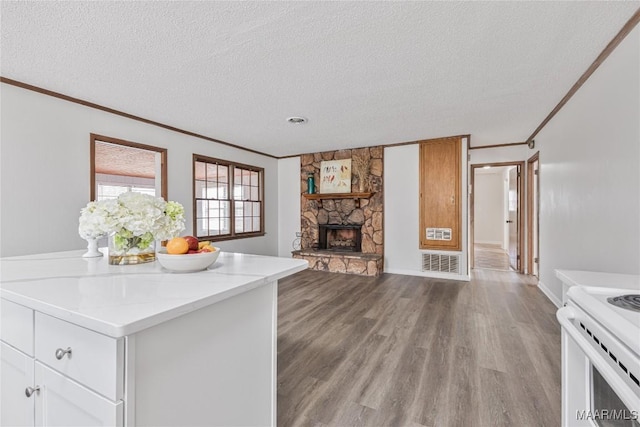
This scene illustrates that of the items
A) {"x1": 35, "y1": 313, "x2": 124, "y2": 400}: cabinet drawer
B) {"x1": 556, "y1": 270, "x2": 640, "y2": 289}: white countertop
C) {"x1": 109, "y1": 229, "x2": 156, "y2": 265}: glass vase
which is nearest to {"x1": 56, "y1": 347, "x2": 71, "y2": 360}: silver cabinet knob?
{"x1": 35, "y1": 313, "x2": 124, "y2": 400}: cabinet drawer

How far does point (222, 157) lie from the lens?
5070mm

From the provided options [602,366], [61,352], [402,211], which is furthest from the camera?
[402,211]

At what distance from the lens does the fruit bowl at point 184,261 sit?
1.18m

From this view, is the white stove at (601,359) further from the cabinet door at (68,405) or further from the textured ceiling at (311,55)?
the textured ceiling at (311,55)

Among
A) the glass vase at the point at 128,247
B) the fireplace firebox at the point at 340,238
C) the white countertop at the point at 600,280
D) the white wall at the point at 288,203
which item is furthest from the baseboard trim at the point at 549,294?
the white wall at the point at 288,203

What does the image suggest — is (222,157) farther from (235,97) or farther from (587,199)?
(587,199)

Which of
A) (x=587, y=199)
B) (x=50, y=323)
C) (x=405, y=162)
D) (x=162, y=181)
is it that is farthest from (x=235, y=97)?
(x=587, y=199)

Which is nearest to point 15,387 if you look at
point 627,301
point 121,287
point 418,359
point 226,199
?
point 121,287

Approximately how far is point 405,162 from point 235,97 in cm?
326

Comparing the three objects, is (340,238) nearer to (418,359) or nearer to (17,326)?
(418,359)

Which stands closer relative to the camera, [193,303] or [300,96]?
[193,303]

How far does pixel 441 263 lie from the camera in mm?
4801

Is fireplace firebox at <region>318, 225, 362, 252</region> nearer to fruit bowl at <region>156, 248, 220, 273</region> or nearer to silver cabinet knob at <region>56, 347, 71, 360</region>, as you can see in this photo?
fruit bowl at <region>156, 248, 220, 273</region>

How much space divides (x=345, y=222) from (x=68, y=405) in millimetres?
5024
